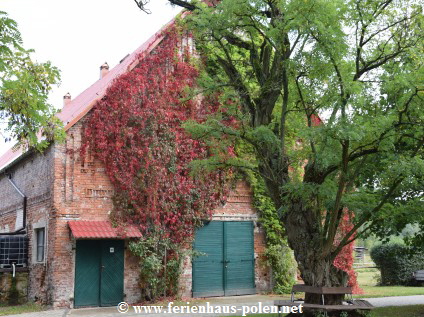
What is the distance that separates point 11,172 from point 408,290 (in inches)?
637

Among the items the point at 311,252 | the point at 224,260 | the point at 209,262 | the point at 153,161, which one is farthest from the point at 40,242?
the point at 311,252

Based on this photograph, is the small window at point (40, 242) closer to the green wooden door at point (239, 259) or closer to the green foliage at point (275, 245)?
the green wooden door at point (239, 259)

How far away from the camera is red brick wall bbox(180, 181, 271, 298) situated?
60.9 ft

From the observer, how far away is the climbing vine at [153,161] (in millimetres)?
16594

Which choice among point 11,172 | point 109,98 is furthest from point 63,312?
point 11,172

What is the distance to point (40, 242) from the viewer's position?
17.3m

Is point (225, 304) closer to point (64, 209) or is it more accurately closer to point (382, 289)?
point (64, 209)

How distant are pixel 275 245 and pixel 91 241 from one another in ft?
21.8

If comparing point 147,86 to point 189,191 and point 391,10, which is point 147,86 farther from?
point 391,10

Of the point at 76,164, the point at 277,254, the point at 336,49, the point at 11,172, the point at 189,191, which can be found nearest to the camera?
the point at 336,49

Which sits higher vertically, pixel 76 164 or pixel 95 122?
pixel 95 122

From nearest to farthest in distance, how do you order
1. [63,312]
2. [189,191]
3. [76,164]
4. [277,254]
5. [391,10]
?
[391,10] → [63,312] → [76,164] → [189,191] → [277,254]

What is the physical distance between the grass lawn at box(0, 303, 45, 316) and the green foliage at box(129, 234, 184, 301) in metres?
3.17

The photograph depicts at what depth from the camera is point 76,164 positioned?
16.4 m
